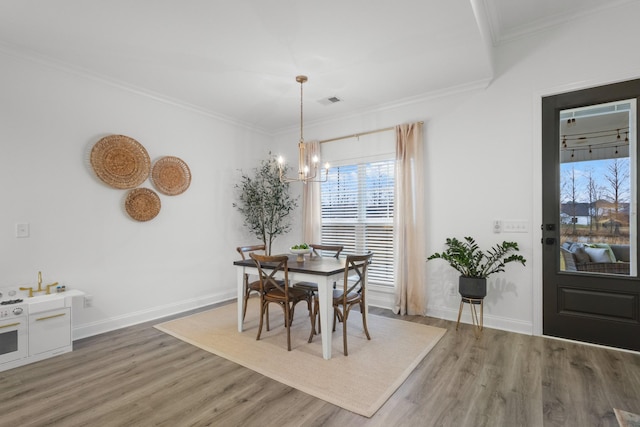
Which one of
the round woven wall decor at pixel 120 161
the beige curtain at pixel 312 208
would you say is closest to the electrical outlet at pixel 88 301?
the round woven wall decor at pixel 120 161

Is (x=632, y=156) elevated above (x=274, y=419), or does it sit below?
above

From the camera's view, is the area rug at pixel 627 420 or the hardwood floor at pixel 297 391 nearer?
the area rug at pixel 627 420

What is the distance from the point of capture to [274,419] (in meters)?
2.01

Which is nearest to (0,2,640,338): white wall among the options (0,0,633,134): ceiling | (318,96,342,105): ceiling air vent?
(0,0,633,134): ceiling

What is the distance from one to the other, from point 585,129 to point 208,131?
460cm

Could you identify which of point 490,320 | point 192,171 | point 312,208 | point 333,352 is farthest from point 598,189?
point 192,171

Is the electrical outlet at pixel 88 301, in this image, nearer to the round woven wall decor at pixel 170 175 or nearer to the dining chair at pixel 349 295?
the round woven wall decor at pixel 170 175

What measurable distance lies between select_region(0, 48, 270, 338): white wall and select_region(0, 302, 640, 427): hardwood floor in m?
0.84

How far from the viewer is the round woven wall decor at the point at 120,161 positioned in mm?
3496

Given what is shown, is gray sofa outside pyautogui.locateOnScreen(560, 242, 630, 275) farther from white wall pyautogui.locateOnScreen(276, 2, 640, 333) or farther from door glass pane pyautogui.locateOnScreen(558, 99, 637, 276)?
white wall pyautogui.locateOnScreen(276, 2, 640, 333)

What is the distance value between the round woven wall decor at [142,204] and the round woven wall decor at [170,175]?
0.15 meters

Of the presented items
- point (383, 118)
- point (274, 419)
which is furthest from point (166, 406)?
point (383, 118)

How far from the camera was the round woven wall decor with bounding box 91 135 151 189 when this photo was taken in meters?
3.50

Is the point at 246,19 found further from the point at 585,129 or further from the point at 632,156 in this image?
the point at 632,156
